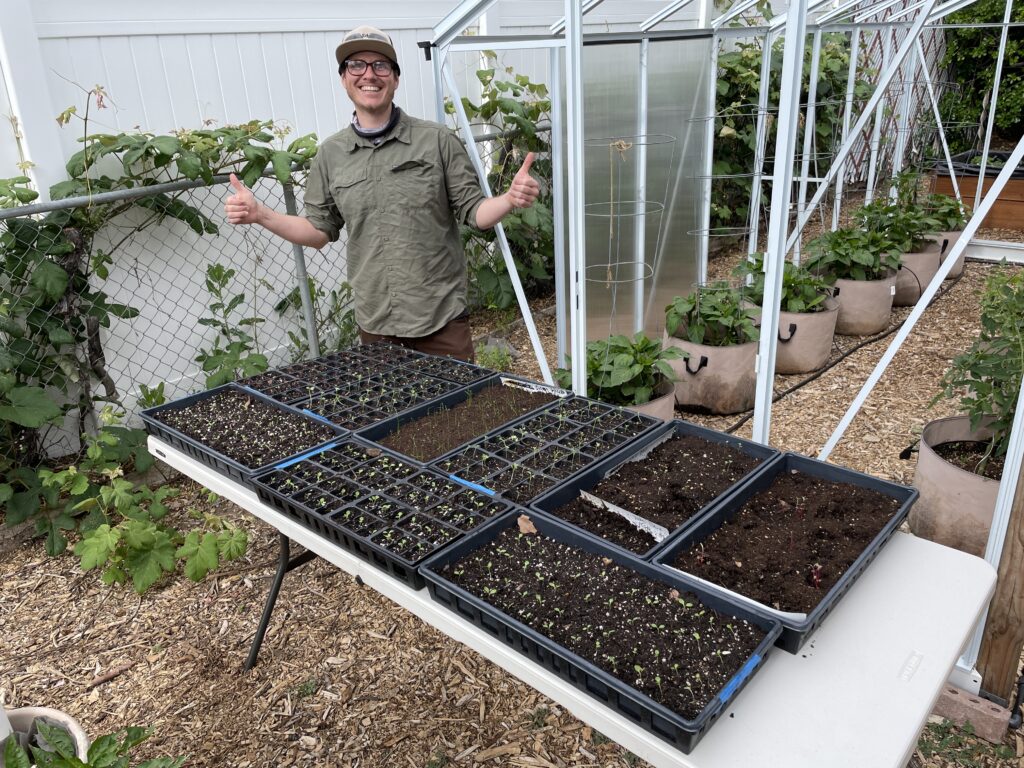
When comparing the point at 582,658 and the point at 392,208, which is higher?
the point at 392,208

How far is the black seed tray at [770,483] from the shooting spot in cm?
115

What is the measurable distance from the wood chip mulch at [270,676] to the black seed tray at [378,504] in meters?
0.88

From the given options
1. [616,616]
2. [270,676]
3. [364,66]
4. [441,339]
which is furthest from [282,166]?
[616,616]

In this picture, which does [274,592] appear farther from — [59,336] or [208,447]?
[59,336]

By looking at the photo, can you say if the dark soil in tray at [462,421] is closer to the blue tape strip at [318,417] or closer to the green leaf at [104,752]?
the blue tape strip at [318,417]

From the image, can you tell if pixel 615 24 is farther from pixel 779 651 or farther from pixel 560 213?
pixel 779 651

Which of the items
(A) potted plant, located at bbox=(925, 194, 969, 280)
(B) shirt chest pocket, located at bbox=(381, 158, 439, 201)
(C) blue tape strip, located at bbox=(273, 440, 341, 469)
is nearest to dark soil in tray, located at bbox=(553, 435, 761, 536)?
(C) blue tape strip, located at bbox=(273, 440, 341, 469)

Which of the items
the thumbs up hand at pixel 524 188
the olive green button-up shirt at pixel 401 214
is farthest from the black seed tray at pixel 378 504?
the olive green button-up shirt at pixel 401 214

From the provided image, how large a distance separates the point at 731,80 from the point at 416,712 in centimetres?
527

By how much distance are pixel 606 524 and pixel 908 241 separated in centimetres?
482

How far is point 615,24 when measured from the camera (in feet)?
17.6

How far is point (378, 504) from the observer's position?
158 cm

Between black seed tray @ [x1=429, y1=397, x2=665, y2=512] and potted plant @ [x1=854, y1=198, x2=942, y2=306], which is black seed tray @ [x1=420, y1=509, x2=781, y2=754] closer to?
black seed tray @ [x1=429, y1=397, x2=665, y2=512]

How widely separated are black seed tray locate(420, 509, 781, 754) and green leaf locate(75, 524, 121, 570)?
69.9 inches
